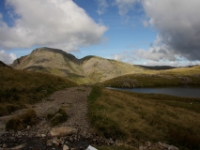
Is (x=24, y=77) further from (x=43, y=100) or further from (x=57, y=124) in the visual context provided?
(x=57, y=124)

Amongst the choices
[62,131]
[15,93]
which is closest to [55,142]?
[62,131]

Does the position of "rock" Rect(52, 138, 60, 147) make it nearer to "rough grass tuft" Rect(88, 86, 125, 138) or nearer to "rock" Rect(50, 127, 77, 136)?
"rock" Rect(50, 127, 77, 136)

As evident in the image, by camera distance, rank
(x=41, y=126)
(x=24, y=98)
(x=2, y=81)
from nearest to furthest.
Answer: (x=41, y=126) → (x=24, y=98) → (x=2, y=81)

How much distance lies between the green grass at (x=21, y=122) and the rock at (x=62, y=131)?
3.16 metres

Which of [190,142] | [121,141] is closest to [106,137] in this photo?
[121,141]

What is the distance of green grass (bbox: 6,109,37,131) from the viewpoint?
15.1 metres

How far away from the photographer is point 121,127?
16.4 metres

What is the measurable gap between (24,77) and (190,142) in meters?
34.2

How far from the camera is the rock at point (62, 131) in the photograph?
13953 millimetres

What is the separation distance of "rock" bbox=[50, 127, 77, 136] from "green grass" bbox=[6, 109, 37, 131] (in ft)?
10.4

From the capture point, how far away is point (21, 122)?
15.8m

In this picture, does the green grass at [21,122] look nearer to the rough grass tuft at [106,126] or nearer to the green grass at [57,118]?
the green grass at [57,118]

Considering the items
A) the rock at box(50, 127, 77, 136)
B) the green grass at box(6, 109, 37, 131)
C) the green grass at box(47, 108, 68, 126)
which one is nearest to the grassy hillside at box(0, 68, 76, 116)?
the green grass at box(6, 109, 37, 131)

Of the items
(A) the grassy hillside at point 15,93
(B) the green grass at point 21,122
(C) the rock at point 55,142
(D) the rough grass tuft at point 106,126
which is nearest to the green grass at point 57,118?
(B) the green grass at point 21,122
